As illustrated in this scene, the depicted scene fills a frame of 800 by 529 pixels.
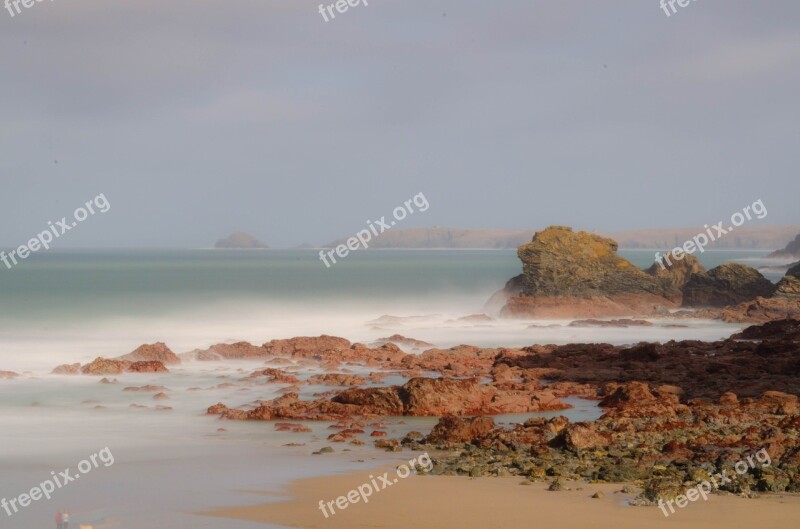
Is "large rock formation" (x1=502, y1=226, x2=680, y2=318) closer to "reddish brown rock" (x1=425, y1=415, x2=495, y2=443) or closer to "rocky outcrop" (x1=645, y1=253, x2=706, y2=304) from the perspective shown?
"rocky outcrop" (x1=645, y1=253, x2=706, y2=304)

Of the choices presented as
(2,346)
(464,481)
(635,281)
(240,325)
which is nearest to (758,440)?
(464,481)

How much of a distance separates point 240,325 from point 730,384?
106ft

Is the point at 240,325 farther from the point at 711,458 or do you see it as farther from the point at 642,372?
the point at 711,458

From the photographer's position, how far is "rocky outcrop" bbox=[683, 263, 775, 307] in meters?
45.8

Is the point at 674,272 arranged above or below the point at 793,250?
above

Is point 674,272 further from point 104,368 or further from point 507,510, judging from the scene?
point 507,510

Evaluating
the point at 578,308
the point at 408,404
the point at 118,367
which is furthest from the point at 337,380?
the point at 578,308

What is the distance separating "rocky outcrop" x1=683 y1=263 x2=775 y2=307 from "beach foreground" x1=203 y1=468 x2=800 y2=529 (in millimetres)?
36776

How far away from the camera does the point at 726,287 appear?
4678 centimetres

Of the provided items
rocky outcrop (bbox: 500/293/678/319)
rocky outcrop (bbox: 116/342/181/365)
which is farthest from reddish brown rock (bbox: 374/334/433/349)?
rocky outcrop (bbox: 500/293/678/319)

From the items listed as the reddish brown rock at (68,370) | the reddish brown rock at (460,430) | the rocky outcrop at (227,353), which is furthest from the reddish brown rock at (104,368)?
the reddish brown rock at (460,430)

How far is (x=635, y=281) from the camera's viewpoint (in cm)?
4672

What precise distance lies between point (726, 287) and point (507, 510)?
38.9 m

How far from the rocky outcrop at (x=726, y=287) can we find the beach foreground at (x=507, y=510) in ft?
121
